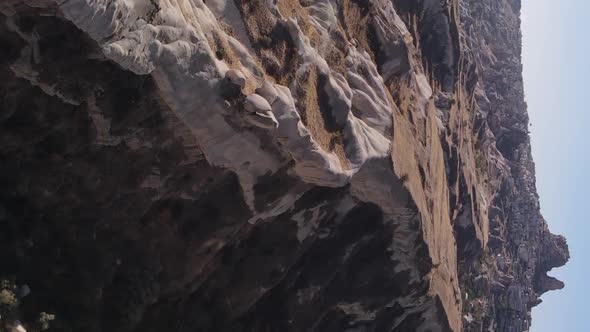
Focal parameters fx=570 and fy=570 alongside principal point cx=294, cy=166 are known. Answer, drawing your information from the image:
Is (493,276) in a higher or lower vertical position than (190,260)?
higher

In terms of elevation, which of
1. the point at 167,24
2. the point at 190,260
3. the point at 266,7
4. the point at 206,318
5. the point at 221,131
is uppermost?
the point at 266,7

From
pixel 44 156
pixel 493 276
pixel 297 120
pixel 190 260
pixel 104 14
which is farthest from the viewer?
pixel 493 276

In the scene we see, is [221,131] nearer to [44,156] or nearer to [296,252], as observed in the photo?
[44,156]

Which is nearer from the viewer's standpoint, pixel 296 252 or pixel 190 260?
pixel 190 260

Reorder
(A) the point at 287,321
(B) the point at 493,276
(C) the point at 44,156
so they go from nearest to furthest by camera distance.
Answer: (C) the point at 44,156
(A) the point at 287,321
(B) the point at 493,276

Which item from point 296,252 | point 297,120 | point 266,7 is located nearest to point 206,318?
point 296,252

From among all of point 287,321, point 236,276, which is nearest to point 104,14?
point 236,276
